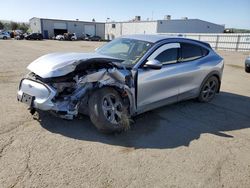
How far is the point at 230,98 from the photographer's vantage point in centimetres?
674

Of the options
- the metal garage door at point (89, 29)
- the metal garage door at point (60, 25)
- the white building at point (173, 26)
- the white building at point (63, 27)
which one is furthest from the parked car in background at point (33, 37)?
the white building at point (173, 26)

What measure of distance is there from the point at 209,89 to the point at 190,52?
1.32m

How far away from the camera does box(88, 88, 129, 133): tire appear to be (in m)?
3.74

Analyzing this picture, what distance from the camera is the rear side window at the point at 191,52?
514 centimetres

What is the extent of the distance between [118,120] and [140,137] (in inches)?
18.8

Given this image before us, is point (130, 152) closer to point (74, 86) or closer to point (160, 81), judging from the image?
point (74, 86)

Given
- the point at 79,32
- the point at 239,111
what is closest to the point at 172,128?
the point at 239,111

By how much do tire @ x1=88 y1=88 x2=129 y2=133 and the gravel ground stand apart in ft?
0.61

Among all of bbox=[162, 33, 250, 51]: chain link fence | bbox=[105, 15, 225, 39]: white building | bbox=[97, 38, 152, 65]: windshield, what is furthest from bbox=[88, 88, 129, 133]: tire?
bbox=[105, 15, 225, 39]: white building

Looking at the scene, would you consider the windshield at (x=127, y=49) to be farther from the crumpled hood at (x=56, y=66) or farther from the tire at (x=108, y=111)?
the crumpled hood at (x=56, y=66)

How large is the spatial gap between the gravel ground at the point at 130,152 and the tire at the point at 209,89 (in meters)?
0.84

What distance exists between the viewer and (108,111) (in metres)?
3.96

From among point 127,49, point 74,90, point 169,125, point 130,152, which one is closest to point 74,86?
point 74,90

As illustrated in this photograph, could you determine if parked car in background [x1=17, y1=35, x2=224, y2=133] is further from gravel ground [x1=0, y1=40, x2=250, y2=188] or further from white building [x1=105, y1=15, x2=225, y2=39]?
white building [x1=105, y1=15, x2=225, y2=39]
